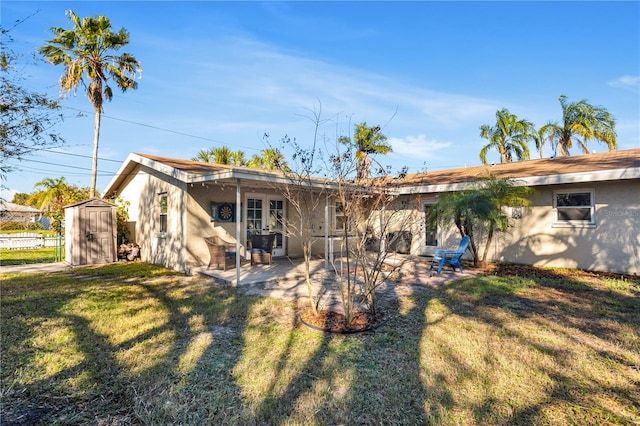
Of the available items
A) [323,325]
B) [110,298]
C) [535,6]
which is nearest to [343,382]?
[323,325]

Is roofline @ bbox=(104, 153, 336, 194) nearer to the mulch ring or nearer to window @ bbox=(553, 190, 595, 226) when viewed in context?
the mulch ring

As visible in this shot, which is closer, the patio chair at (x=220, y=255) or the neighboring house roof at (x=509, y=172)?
the neighboring house roof at (x=509, y=172)

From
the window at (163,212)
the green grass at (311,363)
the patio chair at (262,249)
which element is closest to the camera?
the green grass at (311,363)

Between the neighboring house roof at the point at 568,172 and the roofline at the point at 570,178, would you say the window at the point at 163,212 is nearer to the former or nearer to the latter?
the neighboring house roof at the point at 568,172

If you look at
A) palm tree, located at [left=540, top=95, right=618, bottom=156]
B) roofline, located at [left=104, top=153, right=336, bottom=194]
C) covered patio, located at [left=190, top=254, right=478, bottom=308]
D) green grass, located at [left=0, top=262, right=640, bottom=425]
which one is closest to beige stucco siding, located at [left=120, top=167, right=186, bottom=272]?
roofline, located at [left=104, top=153, right=336, bottom=194]

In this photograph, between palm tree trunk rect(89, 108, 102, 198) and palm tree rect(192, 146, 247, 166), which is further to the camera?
palm tree rect(192, 146, 247, 166)

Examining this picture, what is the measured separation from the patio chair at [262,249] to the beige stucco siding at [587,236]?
7.32 meters

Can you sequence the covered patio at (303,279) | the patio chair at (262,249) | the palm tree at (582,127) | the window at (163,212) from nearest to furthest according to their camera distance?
the covered patio at (303,279) < the patio chair at (262,249) < the window at (163,212) < the palm tree at (582,127)

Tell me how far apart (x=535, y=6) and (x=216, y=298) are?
32.7ft

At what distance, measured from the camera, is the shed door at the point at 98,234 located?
33.7 ft

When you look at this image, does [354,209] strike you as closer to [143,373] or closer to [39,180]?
[143,373]

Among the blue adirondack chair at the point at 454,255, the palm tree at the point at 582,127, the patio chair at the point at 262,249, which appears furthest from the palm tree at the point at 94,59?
the palm tree at the point at 582,127

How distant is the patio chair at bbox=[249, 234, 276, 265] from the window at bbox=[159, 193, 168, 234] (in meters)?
2.76

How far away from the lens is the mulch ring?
14.7ft
